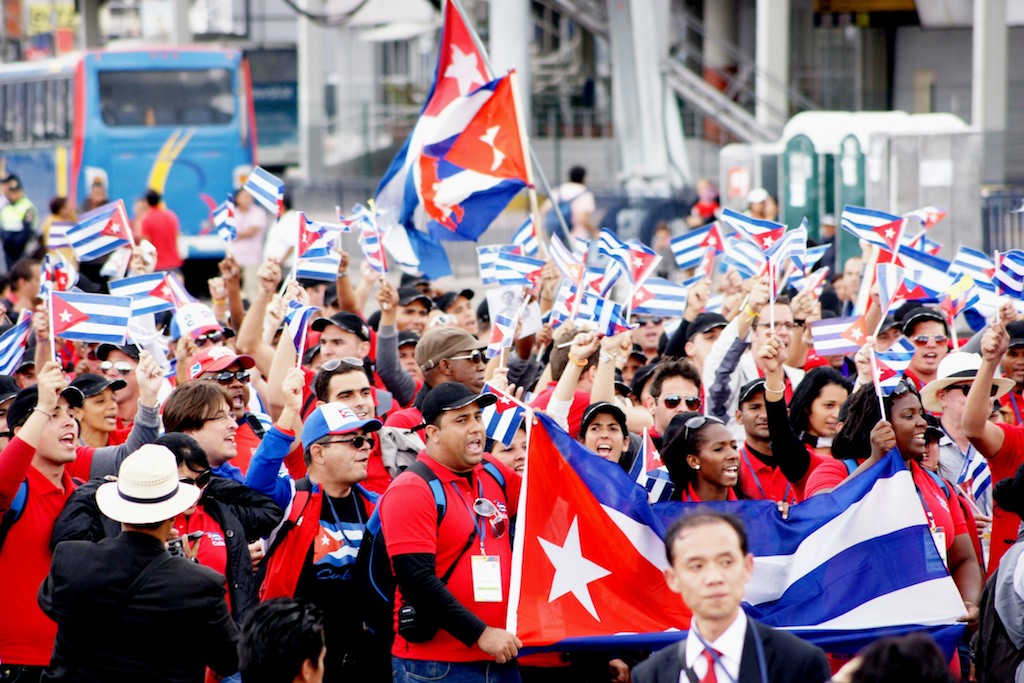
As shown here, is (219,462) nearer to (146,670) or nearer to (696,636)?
(146,670)

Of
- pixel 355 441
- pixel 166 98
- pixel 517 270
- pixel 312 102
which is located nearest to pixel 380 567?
pixel 355 441

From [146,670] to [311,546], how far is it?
1.20 m

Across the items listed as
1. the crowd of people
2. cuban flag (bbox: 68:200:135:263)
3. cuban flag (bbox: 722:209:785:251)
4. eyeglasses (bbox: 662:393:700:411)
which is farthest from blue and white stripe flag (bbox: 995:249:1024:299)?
cuban flag (bbox: 68:200:135:263)

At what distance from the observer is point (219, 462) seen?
6.68 metres

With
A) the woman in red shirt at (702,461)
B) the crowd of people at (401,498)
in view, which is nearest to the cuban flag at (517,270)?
the crowd of people at (401,498)

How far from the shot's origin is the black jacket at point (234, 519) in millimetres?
5820

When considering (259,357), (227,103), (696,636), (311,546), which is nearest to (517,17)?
(227,103)

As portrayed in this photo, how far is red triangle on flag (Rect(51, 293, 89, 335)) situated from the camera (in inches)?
329

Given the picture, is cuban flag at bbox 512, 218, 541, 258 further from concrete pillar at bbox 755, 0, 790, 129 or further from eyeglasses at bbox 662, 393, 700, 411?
concrete pillar at bbox 755, 0, 790, 129

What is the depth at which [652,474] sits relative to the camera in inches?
263

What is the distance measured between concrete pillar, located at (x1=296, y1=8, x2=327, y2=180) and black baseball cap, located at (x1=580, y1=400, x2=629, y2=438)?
2671 centimetres

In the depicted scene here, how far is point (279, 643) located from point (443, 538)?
1.47 meters

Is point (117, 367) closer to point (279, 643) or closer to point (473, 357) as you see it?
point (473, 357)

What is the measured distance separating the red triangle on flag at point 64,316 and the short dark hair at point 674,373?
A: 300cm
